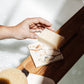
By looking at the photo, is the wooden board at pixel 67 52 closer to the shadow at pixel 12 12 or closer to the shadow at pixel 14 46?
the shadow at pixel 14 46

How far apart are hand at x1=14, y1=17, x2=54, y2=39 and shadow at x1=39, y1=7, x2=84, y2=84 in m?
0.11

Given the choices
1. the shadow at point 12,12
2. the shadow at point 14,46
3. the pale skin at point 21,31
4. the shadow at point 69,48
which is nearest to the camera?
the shadow at point 69,48

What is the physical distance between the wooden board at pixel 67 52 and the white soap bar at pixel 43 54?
16mm

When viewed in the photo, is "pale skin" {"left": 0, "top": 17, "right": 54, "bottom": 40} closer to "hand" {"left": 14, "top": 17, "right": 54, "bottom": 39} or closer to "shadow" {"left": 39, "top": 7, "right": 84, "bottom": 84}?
"hand" {"left": 14, "top": 17, "right": 54, "bottom": 39}

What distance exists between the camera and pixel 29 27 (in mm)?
735

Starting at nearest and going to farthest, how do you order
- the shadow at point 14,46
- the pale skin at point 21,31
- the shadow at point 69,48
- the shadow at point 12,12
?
the shadow at point 69,48, the pale skin at point 21,31, the shadow at point 14,46, the shadow at point 12,12

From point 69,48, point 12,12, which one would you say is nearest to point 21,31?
point 69,48

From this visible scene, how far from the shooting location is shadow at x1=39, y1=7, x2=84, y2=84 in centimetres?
54

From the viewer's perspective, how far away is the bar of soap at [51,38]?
0.62 m

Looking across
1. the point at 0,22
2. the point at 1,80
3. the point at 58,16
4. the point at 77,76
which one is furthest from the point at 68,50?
the point at 0,22

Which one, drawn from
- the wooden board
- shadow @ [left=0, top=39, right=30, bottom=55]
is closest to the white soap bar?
the wooden board

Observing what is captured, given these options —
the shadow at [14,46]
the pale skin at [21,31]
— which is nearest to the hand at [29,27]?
the pale skin at [21,31]

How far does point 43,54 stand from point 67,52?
0.10 meters

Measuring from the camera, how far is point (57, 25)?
1.36 meters
